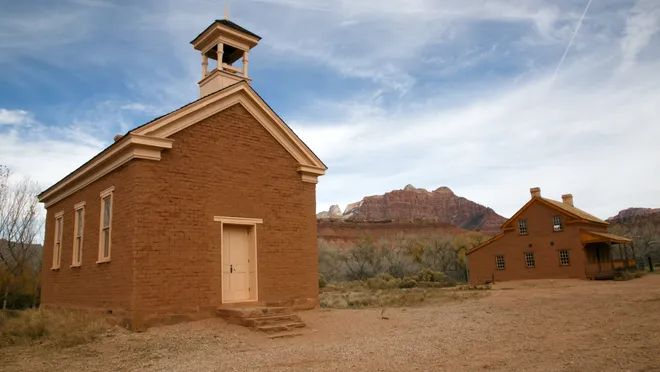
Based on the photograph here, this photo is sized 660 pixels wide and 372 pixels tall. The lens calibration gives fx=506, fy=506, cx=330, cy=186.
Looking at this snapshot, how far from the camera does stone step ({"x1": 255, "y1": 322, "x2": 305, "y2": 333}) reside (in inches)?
489

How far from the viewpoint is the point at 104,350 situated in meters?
10.6

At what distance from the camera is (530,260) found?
40.4 m

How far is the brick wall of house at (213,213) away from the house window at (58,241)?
770cm

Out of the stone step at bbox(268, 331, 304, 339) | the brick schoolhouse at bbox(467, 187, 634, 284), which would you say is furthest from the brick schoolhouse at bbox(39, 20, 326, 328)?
the brick schoolhouse at bbox(467, 187, 634, 284)

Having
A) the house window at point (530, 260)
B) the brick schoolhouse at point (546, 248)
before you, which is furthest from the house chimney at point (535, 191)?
the house window at point (530, 260)

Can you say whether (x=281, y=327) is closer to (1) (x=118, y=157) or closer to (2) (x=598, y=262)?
(1) (x=118, y=157)

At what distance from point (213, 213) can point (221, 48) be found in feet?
18.4

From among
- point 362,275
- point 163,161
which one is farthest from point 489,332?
point 362,275

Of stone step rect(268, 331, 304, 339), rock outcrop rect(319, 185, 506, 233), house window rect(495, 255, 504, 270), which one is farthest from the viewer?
rock outcrop rect(319, 185, 506, 233)

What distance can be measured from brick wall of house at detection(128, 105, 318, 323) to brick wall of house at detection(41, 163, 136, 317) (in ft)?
1.76

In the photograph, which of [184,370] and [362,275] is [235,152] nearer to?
[184,370]

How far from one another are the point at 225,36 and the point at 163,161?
5.24m

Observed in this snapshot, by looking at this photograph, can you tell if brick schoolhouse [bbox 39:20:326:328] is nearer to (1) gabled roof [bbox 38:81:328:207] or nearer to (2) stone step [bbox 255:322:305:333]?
(1) gabled roof [bbox 38:81:328:207]

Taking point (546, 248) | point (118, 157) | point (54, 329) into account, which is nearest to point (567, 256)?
point (546, 248)
